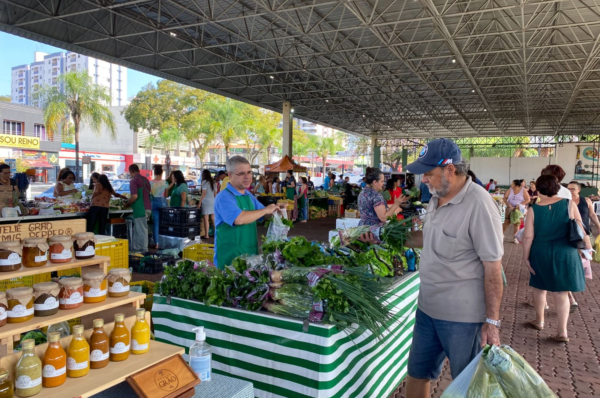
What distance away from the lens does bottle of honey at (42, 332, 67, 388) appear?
167cm

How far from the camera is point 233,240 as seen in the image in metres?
3.16

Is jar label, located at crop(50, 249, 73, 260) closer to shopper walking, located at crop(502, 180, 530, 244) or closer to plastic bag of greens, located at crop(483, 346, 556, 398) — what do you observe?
plastic bag of greens, located at crop(483, 346, 556, 398)

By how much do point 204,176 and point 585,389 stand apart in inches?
298

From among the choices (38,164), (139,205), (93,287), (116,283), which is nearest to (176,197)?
(139,205)

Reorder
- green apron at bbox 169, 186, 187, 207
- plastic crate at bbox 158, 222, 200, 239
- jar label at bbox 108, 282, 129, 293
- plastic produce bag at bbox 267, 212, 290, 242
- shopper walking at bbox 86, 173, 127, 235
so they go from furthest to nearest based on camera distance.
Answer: green apron at bbox 169, 186, 187, 207
plastic crate at bbox 158, 222, 200, 239
shopper walking at bbox 86, 173, 127, 235
plastic produce bag at bbox 267, 212, 290, 242
jar label at bbox 108, 282, 129, 293

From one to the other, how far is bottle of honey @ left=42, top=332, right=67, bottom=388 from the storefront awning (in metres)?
34.3

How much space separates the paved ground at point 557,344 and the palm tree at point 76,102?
23032 millimetres

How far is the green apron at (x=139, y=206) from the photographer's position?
7923 mm

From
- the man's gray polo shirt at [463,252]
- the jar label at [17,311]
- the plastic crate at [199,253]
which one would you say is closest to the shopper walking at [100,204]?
the plastic crate at [199,253]

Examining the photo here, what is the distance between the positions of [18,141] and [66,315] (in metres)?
31.5

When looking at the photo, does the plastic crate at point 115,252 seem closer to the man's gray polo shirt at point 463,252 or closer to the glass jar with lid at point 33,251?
the glass jar with lid at point 33,251

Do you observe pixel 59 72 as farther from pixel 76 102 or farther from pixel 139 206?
pixel 139 206

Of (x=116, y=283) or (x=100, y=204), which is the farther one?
(x=100, y=204)

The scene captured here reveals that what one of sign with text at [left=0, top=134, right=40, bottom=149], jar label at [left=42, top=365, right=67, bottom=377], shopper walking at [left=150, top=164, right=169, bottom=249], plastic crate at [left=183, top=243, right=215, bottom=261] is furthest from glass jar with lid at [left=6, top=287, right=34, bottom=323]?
sign with text at [left=0, top=134, right=40, bottom=149]
